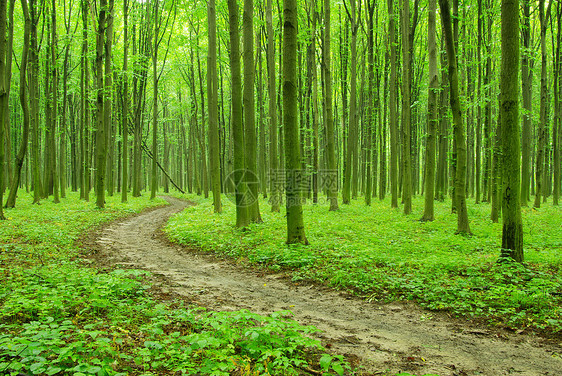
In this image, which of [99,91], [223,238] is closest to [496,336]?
[223,238]

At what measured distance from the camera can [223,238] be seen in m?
9.78

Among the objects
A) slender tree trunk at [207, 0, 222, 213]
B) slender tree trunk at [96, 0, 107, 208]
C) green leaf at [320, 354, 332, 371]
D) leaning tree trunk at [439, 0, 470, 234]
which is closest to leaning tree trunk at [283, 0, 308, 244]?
leaning tree trunk at [439, 0, 470, 234]

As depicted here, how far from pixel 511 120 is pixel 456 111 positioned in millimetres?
3145

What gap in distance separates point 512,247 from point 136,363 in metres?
6.51

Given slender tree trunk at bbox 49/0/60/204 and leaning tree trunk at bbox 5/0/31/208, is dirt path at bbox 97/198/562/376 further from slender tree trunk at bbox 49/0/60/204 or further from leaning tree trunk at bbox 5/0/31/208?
slender tree trunk at bbox 49/0/60/204

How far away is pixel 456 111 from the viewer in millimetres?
8812

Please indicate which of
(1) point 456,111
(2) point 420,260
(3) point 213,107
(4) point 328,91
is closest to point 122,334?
(2) point 420,260

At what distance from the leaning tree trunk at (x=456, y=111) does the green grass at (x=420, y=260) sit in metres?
0.84

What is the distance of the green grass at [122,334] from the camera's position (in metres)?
2.81

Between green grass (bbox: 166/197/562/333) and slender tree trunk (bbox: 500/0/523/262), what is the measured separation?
85cm

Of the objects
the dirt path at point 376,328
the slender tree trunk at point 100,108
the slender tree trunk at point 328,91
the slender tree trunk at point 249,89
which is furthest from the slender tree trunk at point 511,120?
the slender tree trunk at point 100,108

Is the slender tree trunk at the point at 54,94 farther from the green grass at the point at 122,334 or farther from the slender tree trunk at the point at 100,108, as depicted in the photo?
the green grass at the point at 122,334

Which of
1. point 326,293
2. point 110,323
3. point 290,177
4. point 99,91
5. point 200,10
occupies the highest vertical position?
point 200,10

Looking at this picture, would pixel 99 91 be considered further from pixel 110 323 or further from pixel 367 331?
pixel 367 331
